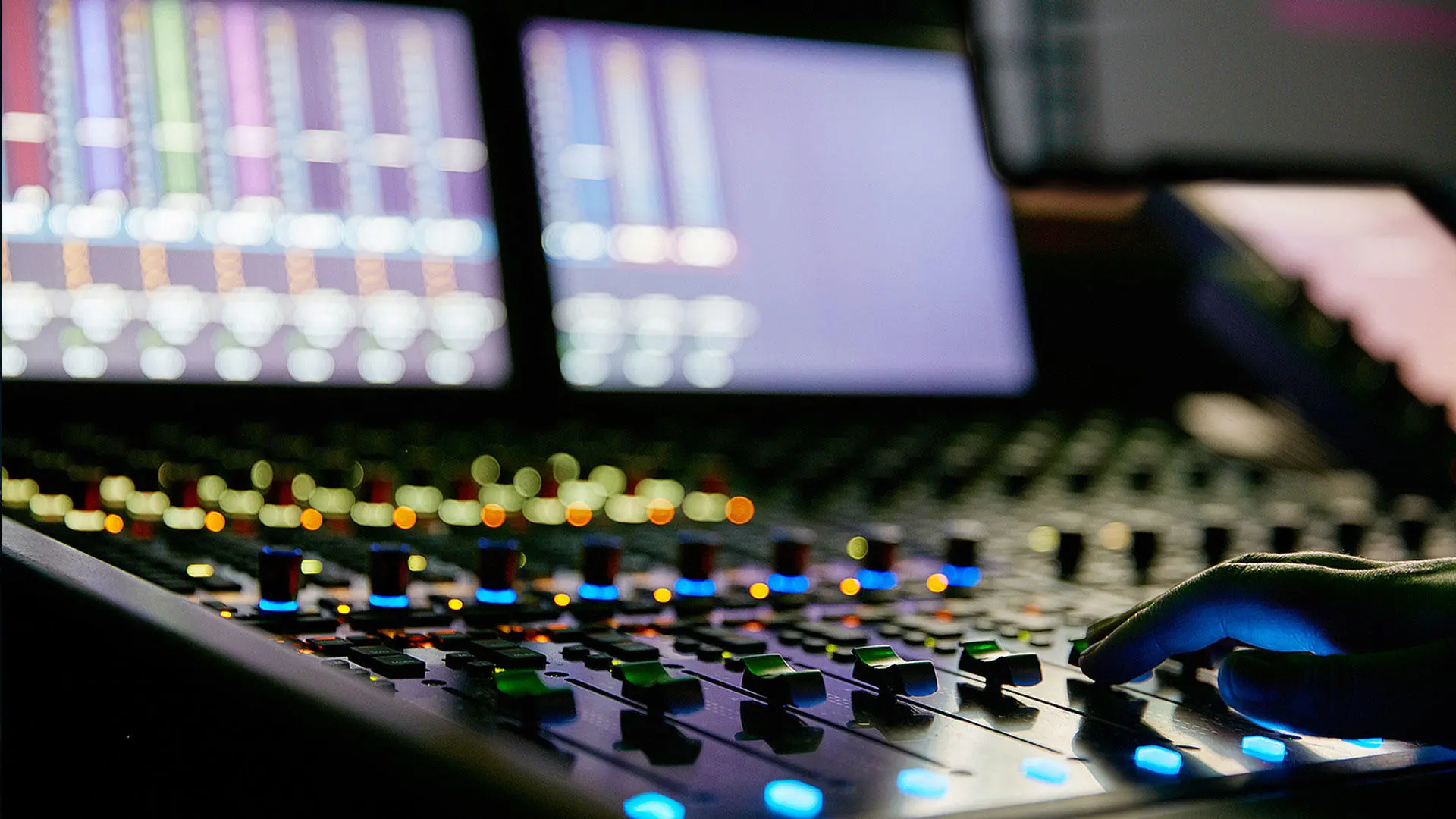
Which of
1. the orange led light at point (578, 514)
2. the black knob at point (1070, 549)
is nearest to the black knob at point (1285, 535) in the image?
the black knob at point (1070, 549)

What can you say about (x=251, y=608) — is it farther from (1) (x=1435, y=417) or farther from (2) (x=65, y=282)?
(1) (x=1435, y=417)

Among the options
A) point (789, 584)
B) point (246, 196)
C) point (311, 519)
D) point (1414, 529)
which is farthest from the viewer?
point (246, 196)

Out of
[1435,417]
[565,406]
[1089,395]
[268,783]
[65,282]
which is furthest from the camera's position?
[1089,395]

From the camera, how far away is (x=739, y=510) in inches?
51.6

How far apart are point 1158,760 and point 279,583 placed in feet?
1.54

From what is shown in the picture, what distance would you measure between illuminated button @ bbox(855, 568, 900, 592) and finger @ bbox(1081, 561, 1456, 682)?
0.27 meters

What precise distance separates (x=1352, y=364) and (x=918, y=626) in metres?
0.91

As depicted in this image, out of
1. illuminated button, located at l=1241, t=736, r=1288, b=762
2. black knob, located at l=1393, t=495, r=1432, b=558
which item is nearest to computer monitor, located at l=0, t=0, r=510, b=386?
black knob, located at l=1393, t=495, r=1432, b=558

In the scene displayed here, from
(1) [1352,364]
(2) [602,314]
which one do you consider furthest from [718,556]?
(1) [1352,364]

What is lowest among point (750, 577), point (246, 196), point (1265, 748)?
point (1265, 748)

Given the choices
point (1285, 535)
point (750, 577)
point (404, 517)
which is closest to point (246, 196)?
point (404, 517)

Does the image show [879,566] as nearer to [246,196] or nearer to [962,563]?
[962,563]

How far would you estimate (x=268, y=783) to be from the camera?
1.83ft

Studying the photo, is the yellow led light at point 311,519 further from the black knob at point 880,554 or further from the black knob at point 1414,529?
the black knob at point 1414,529
